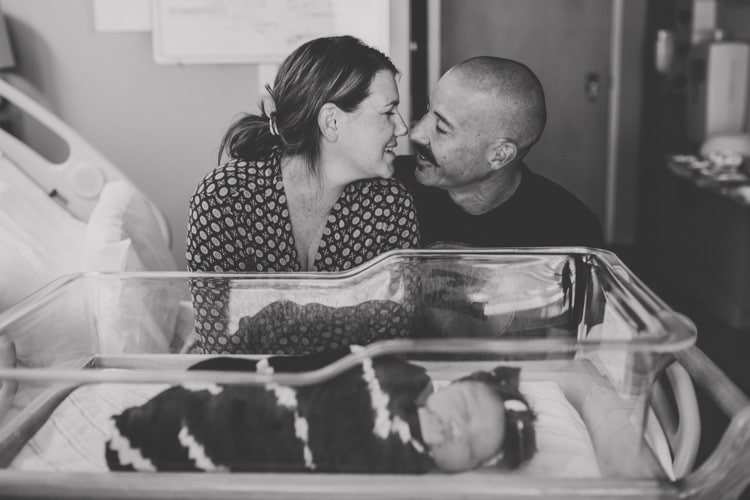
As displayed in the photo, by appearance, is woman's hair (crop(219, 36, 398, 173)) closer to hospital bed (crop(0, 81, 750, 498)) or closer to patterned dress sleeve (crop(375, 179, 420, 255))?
patterned dress sleeve (crop(375, 179, 420, 255))

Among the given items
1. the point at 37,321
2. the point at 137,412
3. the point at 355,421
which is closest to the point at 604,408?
the point at 355,421

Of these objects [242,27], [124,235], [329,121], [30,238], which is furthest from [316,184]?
[242,27]

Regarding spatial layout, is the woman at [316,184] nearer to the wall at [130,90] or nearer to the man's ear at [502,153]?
the man's ear at [502,153]

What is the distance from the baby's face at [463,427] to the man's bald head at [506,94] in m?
1.11

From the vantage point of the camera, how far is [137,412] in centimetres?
94

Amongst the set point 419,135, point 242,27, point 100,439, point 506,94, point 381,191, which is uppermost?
point 242,27

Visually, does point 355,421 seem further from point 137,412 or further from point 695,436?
point 695,436

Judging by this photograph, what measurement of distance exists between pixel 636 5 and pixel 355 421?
4.43 meters

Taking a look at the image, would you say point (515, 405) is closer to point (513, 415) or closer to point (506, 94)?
point (513, 415)

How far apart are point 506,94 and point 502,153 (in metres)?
0.15

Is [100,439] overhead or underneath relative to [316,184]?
underneath

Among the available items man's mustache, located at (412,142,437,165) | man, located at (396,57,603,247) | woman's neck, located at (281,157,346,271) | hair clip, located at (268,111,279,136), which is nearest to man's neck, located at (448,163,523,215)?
man, located at (396,57,603,247)

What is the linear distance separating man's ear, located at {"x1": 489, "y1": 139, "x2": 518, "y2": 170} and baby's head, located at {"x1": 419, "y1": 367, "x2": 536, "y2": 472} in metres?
1.05

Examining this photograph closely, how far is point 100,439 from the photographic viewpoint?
948 millimetres
